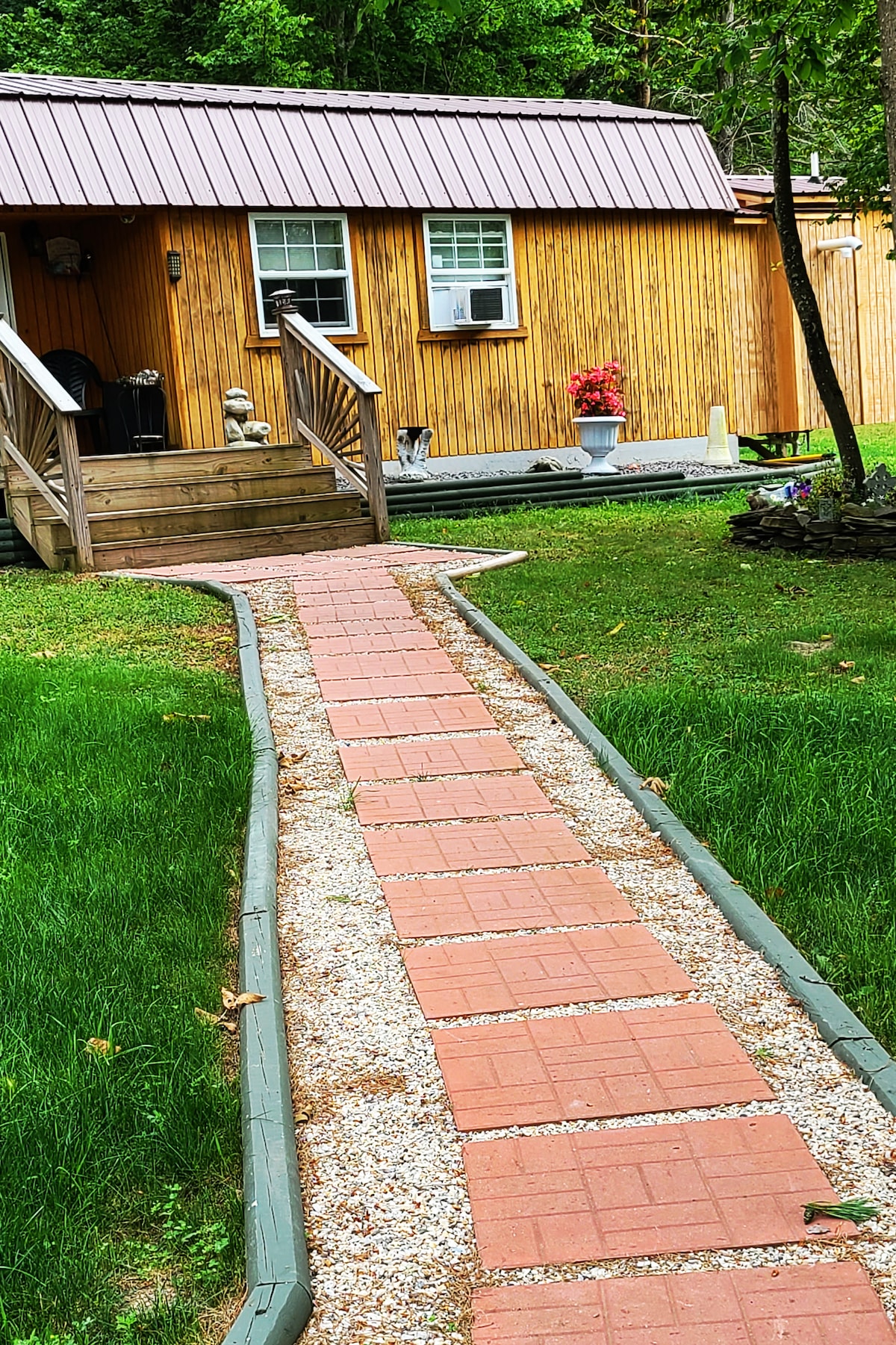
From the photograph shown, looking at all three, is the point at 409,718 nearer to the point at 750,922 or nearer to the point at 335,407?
the point at 750,922

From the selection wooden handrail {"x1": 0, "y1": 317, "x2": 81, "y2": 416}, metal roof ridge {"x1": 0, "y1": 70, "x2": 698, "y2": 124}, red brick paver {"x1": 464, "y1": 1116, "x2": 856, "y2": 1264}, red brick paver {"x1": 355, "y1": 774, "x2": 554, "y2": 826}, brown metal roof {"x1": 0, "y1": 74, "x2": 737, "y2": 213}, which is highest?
metal roof ridge {"x1": 0, "y1": 70, "x2": 698, "y2": 124}

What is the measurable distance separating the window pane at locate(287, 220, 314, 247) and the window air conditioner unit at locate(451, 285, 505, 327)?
1.60m

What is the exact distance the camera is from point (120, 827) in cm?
458

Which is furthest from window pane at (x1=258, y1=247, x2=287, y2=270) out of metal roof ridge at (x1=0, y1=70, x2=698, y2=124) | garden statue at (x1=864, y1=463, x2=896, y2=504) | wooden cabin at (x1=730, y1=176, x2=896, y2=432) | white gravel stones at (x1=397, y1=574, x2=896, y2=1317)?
white gravel stones at (x1=397, y1=574, x2=896, y2=1317)

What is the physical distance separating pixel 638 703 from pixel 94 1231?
365 cm

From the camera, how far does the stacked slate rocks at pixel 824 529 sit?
9414 mm

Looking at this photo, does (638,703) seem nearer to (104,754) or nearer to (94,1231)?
(104,754)

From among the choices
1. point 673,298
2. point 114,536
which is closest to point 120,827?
point 114,536

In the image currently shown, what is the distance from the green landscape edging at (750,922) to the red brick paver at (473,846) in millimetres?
335

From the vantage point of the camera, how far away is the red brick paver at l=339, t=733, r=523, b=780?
5.34 metres

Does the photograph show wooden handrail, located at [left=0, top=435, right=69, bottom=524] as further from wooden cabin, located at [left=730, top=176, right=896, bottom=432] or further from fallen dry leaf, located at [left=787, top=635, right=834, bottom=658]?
wooden cabin, located at [left=730, top=176, right=896, bottom=432]

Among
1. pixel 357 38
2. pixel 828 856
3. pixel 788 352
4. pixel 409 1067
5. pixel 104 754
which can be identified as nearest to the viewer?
pixel 409 1067

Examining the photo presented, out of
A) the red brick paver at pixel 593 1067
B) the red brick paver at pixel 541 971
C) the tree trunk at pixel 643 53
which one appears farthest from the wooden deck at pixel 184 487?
the tree trunk at pixel 643 53

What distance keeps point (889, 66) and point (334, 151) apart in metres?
8.17
